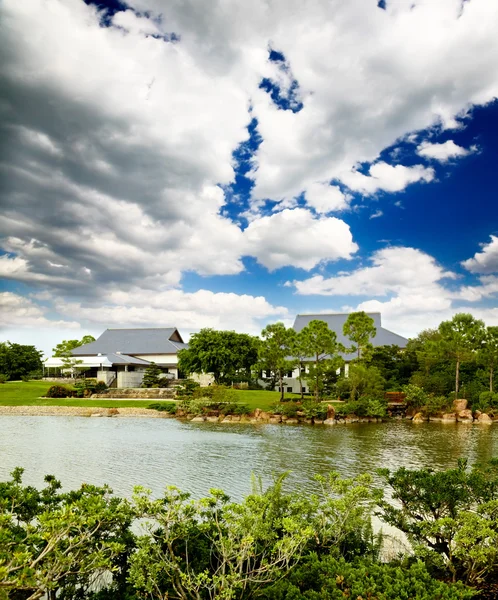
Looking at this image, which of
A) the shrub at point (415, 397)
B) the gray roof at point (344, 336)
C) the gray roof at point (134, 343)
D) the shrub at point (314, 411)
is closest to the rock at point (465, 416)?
the shrub at point (415, 397)

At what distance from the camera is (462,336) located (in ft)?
103

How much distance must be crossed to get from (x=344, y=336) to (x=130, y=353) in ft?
86.5

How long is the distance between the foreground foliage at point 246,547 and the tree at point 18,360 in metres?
Result: 52.3

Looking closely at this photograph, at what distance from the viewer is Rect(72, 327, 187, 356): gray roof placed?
53872mm

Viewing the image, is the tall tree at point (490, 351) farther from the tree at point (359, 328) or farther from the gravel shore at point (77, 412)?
the gravel shore at point (77, 412)

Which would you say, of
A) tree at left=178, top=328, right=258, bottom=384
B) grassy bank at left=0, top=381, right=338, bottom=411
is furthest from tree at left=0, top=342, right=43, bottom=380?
tree at left=178, top=328, right=258, bottom=384

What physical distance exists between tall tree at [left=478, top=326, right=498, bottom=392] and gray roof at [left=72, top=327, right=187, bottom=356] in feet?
116

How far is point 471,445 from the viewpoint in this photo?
17734 mm

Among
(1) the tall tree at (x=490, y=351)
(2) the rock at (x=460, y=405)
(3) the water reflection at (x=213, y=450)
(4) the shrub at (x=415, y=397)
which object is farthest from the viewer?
(1) the tall tree at (x=490, y=351)

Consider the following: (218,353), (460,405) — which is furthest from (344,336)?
(460,405)

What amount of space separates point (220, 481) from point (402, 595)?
797 cm

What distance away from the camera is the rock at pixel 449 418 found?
27.9 meters

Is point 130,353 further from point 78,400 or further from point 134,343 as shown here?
point 78,400

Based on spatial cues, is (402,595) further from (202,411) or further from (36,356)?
(36,356)
